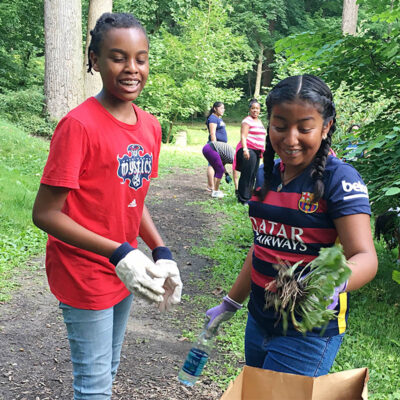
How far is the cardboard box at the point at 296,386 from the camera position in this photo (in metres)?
1.48

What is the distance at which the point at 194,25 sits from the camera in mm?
22141

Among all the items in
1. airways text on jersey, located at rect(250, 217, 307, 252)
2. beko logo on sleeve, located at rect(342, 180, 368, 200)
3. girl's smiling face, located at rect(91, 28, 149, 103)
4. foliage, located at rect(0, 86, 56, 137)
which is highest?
girl's smiling face, located at rect(91, 28, 149, 103)

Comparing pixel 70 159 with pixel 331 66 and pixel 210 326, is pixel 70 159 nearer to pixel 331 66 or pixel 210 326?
pixel 210 326

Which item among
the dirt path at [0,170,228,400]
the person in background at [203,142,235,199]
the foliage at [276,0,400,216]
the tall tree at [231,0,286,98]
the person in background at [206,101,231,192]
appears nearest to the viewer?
the dirt path at [0,170,228,400]

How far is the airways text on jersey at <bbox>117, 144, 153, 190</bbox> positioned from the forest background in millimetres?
A: 2048

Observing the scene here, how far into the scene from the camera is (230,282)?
5426mm

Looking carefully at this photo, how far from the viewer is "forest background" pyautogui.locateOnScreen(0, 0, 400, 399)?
13.7 feet

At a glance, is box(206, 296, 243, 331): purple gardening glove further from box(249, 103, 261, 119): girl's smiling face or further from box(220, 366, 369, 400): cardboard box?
box(249, 103, 261, 119): girl's smiling face

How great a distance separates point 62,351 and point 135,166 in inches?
89.7

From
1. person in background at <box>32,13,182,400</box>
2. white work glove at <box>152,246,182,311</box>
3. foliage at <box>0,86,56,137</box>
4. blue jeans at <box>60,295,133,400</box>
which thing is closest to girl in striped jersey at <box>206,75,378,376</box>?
white work glove at <box>152,246,182,311</box>

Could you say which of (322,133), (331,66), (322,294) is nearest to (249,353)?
(322,294)

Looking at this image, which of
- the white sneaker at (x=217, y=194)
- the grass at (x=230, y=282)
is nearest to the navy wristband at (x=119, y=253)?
the grass at (x=230, y=282)

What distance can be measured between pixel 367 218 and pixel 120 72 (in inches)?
44.7

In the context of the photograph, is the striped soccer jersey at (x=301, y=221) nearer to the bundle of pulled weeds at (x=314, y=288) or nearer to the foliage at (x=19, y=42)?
the bundle of pulled weeds at (x=314, y=288)
